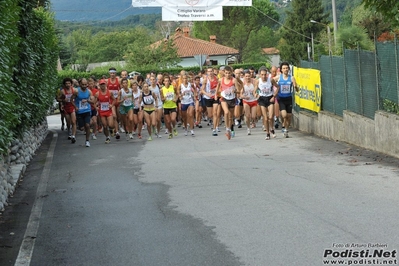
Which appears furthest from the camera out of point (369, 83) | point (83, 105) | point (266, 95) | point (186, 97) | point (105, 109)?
point (186, 97)

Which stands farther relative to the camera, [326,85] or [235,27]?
[235,27]

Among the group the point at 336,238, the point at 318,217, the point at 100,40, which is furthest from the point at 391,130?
the point at 100,40

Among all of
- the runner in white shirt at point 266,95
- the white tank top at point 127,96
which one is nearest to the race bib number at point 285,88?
the runner in white shirt at point 266,95

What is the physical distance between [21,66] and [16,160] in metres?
1.89

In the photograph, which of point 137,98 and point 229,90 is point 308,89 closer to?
point 229,90

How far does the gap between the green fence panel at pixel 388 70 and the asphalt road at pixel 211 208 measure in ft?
3.90

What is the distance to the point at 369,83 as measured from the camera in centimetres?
1727

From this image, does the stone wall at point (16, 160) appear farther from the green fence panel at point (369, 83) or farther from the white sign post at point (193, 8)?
the white sign post at point (193, 8)

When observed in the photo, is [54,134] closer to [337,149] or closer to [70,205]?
[337,149]

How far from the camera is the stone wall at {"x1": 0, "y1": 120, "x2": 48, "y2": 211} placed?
1241 centimetres

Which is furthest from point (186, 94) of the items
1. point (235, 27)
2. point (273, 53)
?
point (273, 53)

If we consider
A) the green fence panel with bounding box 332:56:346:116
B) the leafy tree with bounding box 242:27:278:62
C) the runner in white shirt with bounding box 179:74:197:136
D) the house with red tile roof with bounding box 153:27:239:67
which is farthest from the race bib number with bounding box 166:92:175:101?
the leafy tree with bounding box 242:27:278:62

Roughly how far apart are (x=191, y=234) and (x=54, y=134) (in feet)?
59.7

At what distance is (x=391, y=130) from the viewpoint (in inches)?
599
